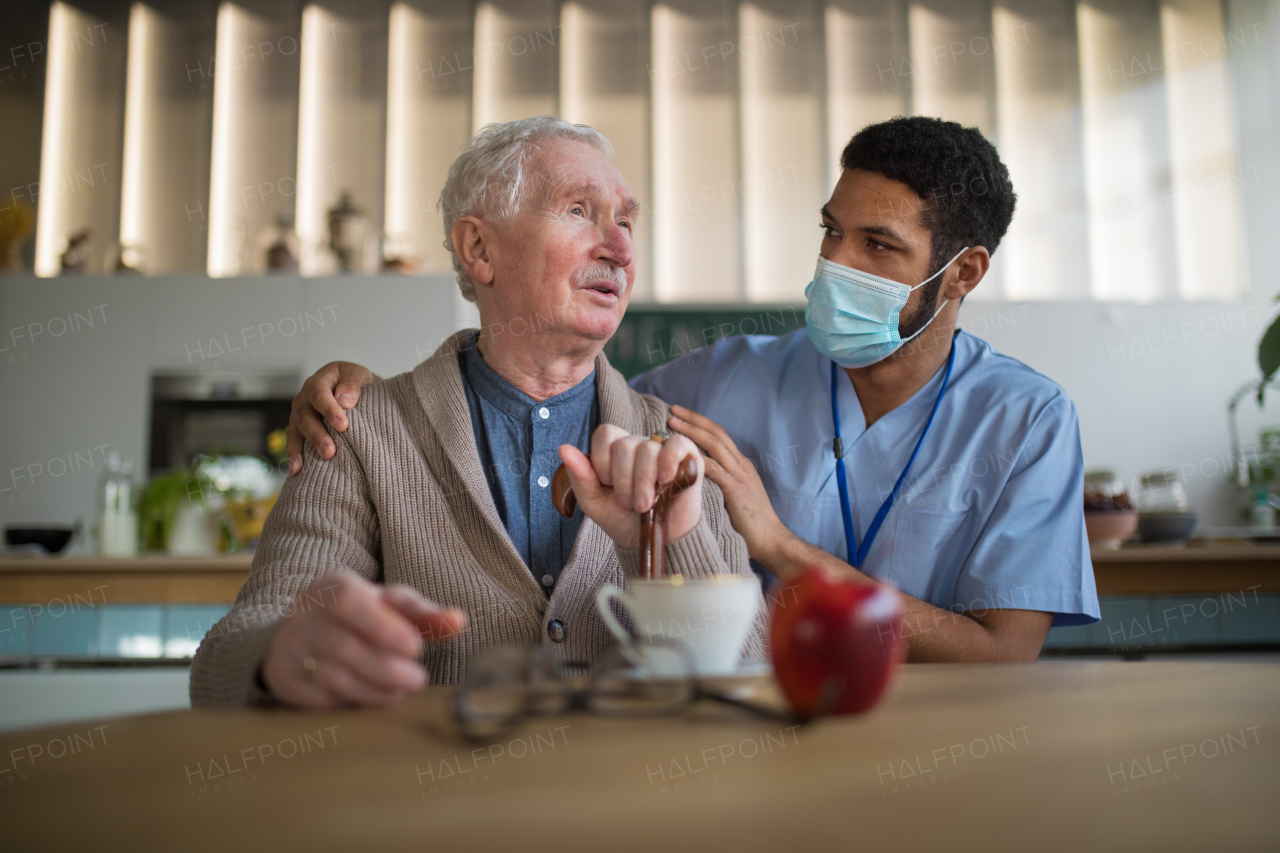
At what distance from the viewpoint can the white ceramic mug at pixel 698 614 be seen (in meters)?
0.64

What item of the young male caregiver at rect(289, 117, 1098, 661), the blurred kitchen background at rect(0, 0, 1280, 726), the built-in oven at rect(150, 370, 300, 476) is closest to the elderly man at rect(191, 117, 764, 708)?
the young male caregiver at rect(289, 117, 1098, 661)

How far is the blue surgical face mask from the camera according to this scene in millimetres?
1603

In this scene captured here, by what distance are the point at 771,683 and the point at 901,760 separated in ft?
0.69

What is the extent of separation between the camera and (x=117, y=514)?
8.20ft

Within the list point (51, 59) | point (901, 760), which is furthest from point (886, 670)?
point (51, 59)

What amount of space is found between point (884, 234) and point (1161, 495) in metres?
1.43

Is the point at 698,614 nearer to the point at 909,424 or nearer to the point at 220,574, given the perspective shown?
the point at 909,424

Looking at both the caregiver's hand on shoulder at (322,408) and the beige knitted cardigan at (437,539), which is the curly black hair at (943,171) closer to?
the beige knitted cardigan at (437,539)

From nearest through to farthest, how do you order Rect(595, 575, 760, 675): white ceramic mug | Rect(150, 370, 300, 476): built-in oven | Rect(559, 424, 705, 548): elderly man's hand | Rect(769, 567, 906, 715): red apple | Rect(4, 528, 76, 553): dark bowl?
Rect(769, 567, 906, 715): red apple → Rect(595, 575, 760, 675): white ceramic mug → Rect(559, 424, 705, 548): elderly man's hand → Rect(4, 528, 76, 553): dark bowl → Rect(150, 370, 300, 476): built-in oven

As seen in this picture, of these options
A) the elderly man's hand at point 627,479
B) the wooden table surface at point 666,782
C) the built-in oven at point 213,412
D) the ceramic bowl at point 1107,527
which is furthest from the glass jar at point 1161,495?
the built-in oven at point 213,412

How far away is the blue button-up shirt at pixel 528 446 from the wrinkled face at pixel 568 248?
10 centimetres

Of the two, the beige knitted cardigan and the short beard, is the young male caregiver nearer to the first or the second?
the short beard

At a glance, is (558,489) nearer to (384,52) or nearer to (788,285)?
(788,285)

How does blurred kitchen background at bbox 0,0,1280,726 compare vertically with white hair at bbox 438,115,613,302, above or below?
above
